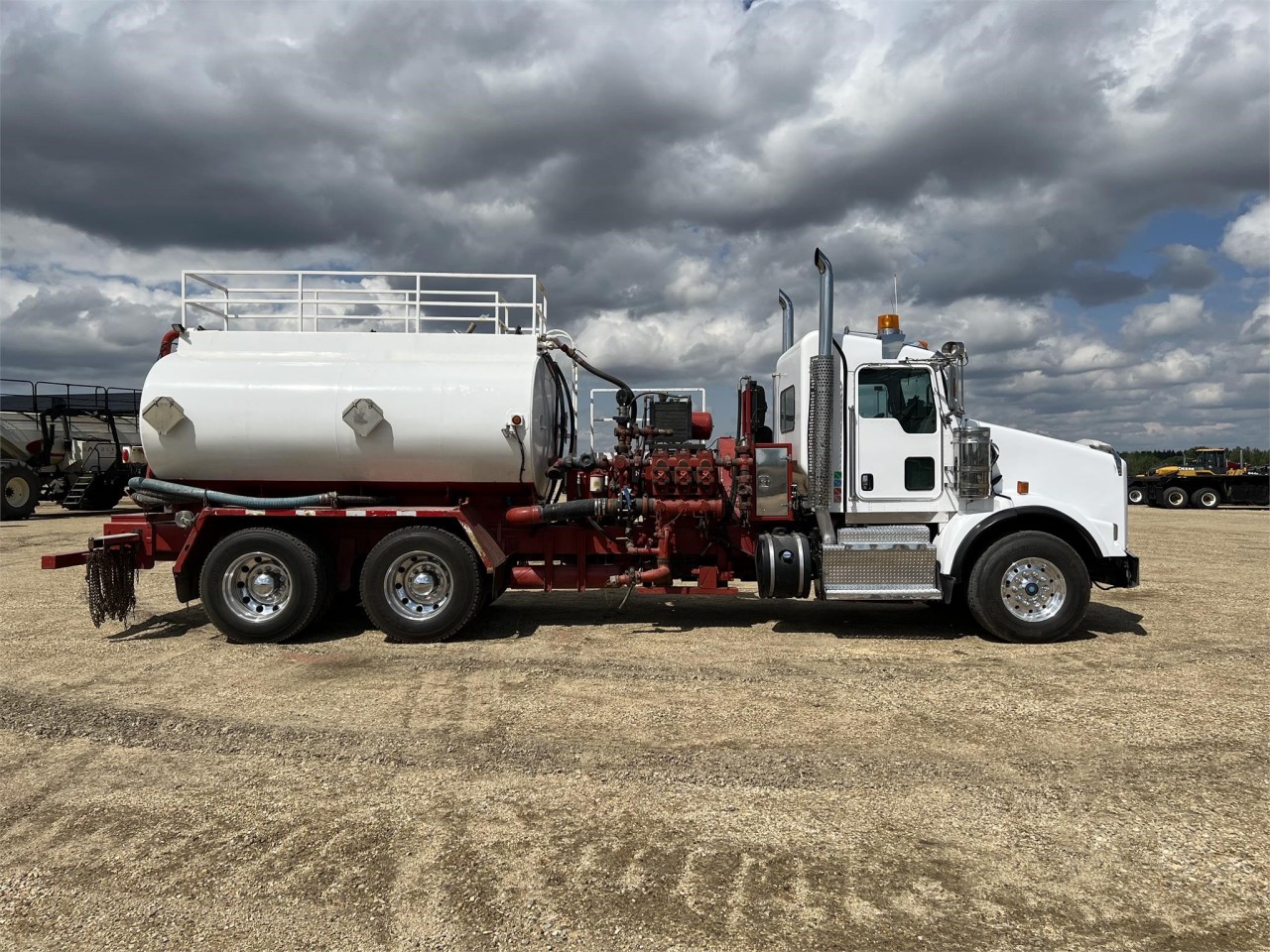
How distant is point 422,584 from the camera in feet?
24.4

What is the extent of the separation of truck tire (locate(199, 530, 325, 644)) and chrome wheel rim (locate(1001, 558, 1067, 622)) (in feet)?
21.3

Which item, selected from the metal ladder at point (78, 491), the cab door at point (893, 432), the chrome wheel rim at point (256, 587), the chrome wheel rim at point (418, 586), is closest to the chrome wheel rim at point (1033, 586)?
the cab door at point (893, 432)

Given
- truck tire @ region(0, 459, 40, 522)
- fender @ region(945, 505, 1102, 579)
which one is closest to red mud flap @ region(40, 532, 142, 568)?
fender @ region(945, 505, 1102, 579)

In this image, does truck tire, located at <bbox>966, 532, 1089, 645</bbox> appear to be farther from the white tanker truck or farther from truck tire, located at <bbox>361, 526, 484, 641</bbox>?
truck tire, located at <bbox>361, 526, 484, 641</bbox>

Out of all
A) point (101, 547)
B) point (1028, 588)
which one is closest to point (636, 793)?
point (1028, 588)

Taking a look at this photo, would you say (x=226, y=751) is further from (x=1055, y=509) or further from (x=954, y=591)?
(x=1055, y=509)

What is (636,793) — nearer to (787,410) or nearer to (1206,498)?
(787,410)

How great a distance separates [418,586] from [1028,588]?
570 centimetres

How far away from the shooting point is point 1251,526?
21172 mm

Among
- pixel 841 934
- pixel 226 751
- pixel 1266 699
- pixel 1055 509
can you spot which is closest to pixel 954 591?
pixel 1055 509

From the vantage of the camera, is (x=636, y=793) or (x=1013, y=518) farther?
(x=1013, y=518)

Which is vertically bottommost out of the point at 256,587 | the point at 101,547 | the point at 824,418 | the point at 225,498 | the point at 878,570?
the point at 256,587

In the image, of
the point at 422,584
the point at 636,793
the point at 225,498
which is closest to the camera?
the point at 636,793

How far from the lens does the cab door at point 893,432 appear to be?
24.8ft
